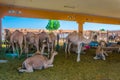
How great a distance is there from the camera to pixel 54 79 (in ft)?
12.8

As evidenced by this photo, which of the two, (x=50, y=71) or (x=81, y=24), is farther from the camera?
(x=81, y=24)

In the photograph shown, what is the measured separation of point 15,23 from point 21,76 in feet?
36.2

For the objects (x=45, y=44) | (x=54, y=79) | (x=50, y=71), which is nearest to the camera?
(x=54, y=79)

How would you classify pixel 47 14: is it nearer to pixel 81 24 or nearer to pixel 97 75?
pixel 81 24

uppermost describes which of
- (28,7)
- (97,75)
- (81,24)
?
(28,7)

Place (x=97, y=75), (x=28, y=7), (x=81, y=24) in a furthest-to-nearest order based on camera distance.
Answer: (x=81, y=24) → (x=28, y=7) → (x=97, y=75)

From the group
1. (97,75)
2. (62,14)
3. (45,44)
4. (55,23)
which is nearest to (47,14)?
(62,14)

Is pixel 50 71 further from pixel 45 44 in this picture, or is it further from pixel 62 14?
pixel 62 14

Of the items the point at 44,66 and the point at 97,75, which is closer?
the point at 97,75

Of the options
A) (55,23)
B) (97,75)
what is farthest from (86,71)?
(55,23)

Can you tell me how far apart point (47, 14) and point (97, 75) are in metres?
8.66

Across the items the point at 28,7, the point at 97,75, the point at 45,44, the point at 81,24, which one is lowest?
the point at 97,75

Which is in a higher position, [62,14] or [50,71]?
[62,14]

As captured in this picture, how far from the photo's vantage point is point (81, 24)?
564 inches
